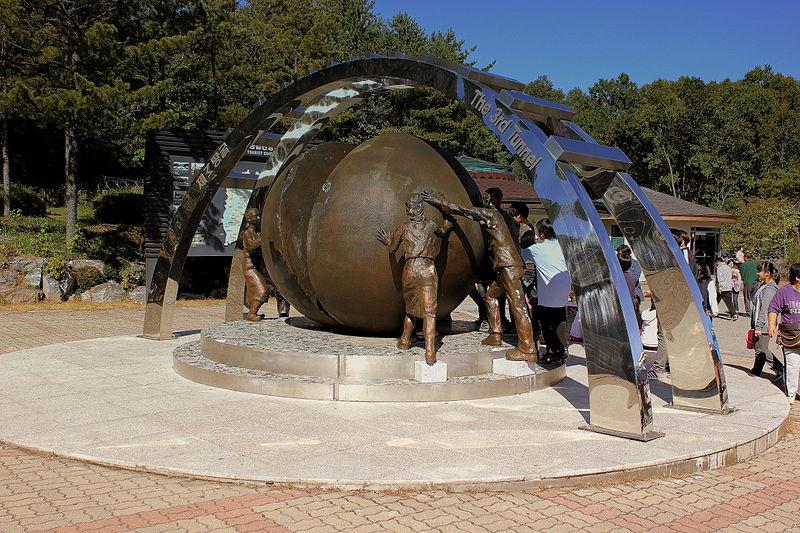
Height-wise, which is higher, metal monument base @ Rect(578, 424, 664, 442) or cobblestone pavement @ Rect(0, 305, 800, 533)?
metal monument base @ Rect(578, 424, 664, 442)

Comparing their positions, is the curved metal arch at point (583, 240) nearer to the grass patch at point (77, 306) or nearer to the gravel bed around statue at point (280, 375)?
the gravel bed around statue at point (280, 375)

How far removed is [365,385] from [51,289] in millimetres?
15688

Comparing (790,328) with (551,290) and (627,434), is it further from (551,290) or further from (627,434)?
(627,434)

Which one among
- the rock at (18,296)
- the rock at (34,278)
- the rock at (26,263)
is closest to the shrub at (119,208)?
the rock at (26,263)

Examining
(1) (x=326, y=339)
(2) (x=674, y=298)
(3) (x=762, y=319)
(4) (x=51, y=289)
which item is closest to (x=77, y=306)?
(4) (x=51, y=289)

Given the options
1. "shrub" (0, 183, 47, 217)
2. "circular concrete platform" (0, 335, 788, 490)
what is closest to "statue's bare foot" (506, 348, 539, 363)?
"circular concrete platform" (0, 335, 788, 490)

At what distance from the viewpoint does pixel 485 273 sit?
10.4 m

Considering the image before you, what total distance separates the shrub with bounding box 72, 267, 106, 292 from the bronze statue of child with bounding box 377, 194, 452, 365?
618 inches

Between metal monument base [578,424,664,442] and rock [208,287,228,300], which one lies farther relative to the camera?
rock [208,287,228,300]

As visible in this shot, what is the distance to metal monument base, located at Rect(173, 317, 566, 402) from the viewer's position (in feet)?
28.3

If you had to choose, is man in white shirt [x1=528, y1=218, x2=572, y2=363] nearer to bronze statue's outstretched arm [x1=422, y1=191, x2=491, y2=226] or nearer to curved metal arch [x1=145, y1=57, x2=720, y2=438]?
bronze statue's outstretched arm [x1=422, y1=191, x2=491, y2=226]

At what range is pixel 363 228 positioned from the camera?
9398mm

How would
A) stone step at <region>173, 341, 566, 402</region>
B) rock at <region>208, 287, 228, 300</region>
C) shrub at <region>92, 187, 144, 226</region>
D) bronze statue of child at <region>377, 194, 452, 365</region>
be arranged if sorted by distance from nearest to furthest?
stone step at <region>173, 341, 566, 402</region> < bronze statue of child at <region>377, 194, 452, 365</region> < rock at <region>208, 287, 228, 300</region> < shrub at <region>92, 187, 144, 226</region>

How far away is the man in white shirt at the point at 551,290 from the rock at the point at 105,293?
1537 centimetres
